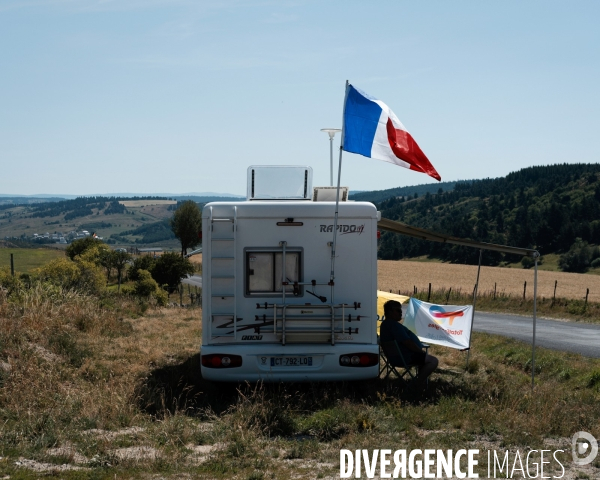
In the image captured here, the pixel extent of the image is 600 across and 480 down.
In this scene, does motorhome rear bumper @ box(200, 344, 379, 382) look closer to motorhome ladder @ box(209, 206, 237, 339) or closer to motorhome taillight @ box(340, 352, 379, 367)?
motorhome taillight @ box(340, 352, 379, 367)

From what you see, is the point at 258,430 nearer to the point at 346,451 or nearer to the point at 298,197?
the point at 346,451

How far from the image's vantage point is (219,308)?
852 cm

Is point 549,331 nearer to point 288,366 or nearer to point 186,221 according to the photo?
point 288,366

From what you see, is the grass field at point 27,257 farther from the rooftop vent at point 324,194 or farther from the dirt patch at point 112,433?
the dirt patch at point 112,433

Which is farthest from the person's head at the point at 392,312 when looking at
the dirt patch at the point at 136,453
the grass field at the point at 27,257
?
the grass field at the point at 27,257

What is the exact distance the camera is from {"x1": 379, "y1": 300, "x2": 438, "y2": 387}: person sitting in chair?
931 centimetres

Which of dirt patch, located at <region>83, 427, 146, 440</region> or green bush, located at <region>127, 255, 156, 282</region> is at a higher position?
dirt patch, located at <region>83, 427, 146, 440</region>

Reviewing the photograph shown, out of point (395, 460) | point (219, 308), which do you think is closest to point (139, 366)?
point (219, 308)

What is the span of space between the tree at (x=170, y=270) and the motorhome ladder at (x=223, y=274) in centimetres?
4166

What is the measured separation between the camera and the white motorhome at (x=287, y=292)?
27.9 feet

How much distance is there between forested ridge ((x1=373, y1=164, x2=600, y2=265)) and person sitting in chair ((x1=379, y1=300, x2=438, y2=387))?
88.7 m

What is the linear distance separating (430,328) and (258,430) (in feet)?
15.8

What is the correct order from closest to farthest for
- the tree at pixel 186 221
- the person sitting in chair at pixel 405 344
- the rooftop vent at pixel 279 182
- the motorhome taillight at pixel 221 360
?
1. the motorhome taillight at pixel 221 360
2. the person sitting in chair at pixel 405 344
3. the rooftop vent at pixel 279 182
4. the tree at pixel 186 221

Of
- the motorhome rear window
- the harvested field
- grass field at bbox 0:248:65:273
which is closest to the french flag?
the motorhome rear window
